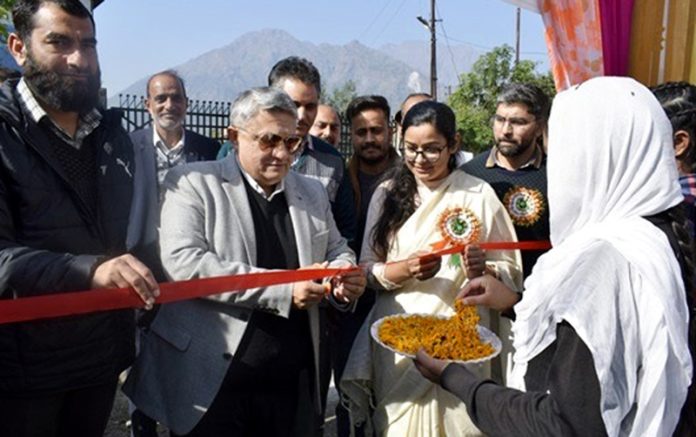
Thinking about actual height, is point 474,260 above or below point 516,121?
below

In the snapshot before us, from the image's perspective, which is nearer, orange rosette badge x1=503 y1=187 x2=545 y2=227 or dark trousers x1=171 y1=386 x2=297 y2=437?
dark trousers x1=171 y1=386 x2=297 y2=437

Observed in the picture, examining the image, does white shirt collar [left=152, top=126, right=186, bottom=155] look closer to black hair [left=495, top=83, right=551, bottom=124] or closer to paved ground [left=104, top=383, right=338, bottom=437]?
paved ground [left=104, top=383, right=338, bottom=437]

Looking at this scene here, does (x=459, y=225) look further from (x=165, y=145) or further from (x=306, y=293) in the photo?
(x=165, y=145)

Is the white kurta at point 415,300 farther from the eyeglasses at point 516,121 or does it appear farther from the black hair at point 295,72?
the black hair at point 295,72

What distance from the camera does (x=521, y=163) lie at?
414 centimetres

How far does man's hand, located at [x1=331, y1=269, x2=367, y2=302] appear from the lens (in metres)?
2.83

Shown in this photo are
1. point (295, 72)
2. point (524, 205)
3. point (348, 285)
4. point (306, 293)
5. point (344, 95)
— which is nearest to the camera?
point (306, 293)

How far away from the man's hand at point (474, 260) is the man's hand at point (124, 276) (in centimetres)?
157

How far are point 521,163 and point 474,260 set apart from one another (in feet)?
4.49

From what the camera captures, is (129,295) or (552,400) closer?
(552,400)

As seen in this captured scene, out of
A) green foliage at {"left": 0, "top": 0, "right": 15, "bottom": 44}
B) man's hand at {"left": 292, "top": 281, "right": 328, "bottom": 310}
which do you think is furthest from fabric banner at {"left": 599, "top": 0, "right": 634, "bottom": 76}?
green foliage at {"left": 0, "top": 0, "right": 15, "bottom": 44}

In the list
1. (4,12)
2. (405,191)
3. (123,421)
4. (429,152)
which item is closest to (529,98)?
(429,152)

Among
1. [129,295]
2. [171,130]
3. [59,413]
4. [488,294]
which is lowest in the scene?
[59,413]

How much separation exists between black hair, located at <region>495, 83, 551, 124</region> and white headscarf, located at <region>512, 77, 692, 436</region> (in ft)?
7.98
